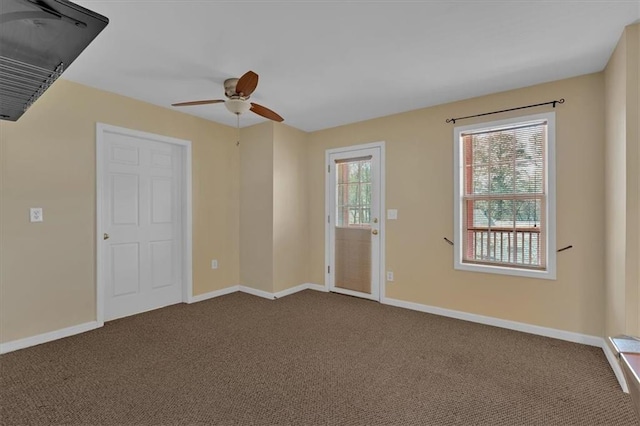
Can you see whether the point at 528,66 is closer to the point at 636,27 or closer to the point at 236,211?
the point at 636,27

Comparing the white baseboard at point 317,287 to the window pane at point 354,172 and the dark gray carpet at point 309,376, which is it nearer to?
the dark gray carpet at point 309,376

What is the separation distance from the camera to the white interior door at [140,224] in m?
3.45

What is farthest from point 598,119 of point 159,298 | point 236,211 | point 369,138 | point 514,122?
point 159,298

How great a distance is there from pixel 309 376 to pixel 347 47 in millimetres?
2477

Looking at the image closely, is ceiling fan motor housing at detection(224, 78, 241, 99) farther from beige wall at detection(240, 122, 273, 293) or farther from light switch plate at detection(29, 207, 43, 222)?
light switch plate at detection(29, 207, 43, 222)

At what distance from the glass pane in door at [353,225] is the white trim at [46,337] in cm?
296

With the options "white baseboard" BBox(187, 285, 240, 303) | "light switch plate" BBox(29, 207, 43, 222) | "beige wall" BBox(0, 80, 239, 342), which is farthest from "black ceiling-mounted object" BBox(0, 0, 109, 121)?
"white baseboard" BBox(187, 285, 240, 303)

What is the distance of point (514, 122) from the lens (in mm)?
3182

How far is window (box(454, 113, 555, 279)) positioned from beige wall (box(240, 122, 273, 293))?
237 centimetres

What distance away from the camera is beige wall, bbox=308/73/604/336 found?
9.30 ft

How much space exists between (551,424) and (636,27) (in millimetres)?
2578

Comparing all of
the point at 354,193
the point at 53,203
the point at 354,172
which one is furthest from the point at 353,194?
the point at 53,203

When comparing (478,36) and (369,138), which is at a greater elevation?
(478,36)

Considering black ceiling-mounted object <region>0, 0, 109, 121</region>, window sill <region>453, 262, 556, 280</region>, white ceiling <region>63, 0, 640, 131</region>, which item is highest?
white ceiling <region>63, 0, 640, 131</region>
